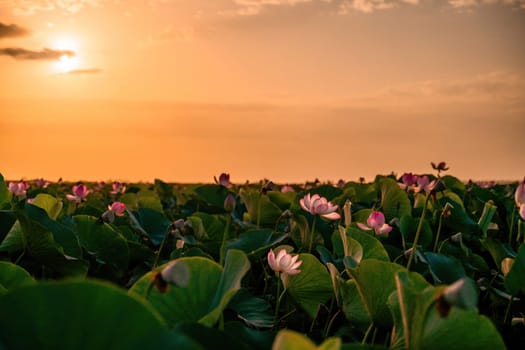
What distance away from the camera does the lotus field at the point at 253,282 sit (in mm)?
722

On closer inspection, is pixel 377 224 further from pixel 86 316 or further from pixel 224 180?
pixel 86 316

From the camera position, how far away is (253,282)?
8.81 feet

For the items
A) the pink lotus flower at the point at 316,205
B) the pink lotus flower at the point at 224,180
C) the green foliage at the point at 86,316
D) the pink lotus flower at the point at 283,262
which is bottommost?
the pink lotus flower at the point at 283,262

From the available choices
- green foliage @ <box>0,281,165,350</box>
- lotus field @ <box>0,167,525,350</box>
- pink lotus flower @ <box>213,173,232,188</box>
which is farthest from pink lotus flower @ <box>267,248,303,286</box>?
pink lotus flower @ <box>213,173,232,188</box>

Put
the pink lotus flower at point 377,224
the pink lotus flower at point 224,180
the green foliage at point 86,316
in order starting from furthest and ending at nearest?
the pink lotus flower at point 224,180 → the pink lotus flower at point 377,224 → the green foliage at point 86,316

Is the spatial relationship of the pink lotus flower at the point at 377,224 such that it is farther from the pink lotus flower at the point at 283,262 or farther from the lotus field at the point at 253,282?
the pink lotus flower at the point at 283,262

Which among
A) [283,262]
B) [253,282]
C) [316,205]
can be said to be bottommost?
[253,282]

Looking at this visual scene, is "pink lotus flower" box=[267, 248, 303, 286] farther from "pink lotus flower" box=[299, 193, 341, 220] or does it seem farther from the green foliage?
the green foliage

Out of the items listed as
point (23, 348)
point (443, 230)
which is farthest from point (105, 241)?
point (443, 230)

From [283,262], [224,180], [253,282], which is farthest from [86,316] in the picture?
[224,180]

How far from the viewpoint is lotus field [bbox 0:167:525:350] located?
72cm

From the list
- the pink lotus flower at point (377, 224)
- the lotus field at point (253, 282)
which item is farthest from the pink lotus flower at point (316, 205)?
the pink lotus flower at point (377, 224)

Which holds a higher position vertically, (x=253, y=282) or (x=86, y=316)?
(x=86, y=316)

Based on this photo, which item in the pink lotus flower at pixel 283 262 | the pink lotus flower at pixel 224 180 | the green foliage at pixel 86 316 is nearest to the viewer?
the green foliage at pixel 86 316
